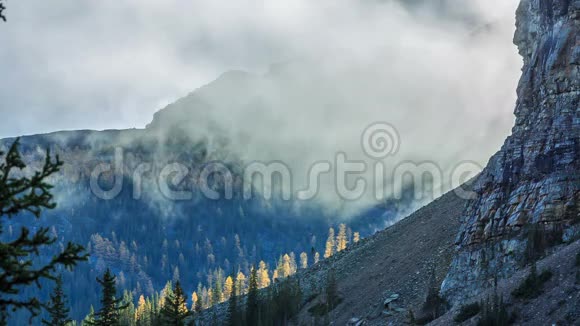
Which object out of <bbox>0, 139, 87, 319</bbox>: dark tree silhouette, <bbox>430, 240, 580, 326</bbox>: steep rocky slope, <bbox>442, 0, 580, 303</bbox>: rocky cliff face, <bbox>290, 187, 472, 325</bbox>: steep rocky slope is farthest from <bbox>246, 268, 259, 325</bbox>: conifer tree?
<bbox>0, 139, 87, 319</bbox>: dark tree silhouette

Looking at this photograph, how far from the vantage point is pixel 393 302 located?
83.4 m

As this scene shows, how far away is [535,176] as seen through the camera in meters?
69.0

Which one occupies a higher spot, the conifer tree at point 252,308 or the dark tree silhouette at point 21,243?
the dark tree silhouette at point 21,243

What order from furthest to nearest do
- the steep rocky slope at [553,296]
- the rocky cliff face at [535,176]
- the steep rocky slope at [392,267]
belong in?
the steep rocky slope at [392,267], the rocky cliff face at [535,176], the steep rocky slope at [553,296]

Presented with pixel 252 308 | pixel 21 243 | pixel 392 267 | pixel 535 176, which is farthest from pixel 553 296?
pixel 252 308

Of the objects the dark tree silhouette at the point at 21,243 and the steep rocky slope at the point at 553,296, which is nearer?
the dark tree silhouette at the point at 21,243

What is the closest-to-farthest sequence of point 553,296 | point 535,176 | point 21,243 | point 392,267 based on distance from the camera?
point 21,243, point 553,296, point 535,176, point 392,267

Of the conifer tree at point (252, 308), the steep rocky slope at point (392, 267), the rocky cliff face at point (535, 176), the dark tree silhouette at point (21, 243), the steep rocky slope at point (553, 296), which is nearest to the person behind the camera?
the dark tree silhouette at point (21, 243)

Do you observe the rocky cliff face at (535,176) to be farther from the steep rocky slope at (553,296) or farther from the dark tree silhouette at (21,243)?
the dark tree silhouette at (21,243)

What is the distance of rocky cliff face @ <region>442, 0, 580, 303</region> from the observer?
64500mm

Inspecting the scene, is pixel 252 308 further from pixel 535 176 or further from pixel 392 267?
pixel 535 176

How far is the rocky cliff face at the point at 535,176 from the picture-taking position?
64500mm

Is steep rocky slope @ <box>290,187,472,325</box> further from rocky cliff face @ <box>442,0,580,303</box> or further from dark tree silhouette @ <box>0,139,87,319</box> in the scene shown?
dark tree silhouette @ <box>0,139,87,319</box>

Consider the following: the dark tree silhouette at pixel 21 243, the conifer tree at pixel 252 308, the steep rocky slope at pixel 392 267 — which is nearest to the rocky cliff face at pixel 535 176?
the steep rocky slope at pixel 392 267
